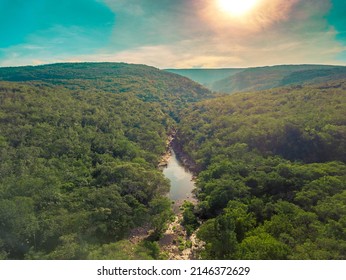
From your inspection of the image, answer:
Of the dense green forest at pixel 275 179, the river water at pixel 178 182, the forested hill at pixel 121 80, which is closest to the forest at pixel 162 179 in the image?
the dense green forest at pixel 275 179

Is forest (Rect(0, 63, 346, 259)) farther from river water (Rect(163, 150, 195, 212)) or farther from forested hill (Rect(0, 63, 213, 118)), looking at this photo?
forested hill (Rect(0, 63, 213, 118))

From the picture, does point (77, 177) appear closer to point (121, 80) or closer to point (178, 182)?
point (178, 182)

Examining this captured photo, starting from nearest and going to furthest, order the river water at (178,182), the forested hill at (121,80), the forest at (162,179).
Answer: the forest at (162,179), the river water at (178,182), the forested hill at (121,80)

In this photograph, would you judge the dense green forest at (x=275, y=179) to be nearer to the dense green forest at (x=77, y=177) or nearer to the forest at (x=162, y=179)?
the forest at (x=162, y=179)

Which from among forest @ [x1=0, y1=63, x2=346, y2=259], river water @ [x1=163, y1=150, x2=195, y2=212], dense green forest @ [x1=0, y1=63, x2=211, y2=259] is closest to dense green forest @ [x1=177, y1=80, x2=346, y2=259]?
forest @ [x1=0, y1=63, x2=346, y2=259]

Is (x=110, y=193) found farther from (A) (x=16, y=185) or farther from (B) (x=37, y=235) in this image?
(A) (x=16, y=185)

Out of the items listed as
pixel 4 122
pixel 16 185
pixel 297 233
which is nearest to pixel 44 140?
pixel 4 122
